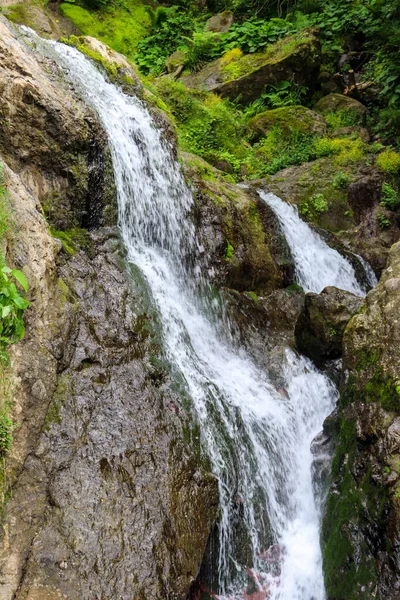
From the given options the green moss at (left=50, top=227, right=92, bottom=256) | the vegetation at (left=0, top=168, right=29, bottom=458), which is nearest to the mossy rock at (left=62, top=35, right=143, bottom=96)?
the green moss at (left=50, top=227, right=92, bottom=256)

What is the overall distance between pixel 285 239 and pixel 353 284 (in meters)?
1.61

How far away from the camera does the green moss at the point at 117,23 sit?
15.1 metres

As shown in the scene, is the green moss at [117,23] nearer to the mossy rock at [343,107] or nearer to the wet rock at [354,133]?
the mossy rock at [343,107]

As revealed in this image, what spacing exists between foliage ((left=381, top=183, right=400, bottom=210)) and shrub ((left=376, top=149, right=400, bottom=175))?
50 centimetres

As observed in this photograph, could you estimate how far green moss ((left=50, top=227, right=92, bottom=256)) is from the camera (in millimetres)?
5633

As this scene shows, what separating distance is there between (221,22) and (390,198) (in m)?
10.0

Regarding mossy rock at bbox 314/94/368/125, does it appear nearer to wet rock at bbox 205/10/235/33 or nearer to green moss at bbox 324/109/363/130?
green moss at bbox 324/109/363/130

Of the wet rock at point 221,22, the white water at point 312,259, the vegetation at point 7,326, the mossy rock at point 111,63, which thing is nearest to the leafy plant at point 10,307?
the vegetation at point 7,326

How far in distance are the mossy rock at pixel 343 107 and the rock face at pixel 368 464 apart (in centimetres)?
990

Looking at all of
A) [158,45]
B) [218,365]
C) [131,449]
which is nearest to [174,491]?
[131,449]

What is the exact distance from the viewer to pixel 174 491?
4.20m

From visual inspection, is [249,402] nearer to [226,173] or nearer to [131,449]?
[131,449]

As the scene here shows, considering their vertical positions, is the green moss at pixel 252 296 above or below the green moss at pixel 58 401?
above

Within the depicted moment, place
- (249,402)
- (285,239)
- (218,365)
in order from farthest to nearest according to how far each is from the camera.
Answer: (285,239), (218,365), (249,402)
